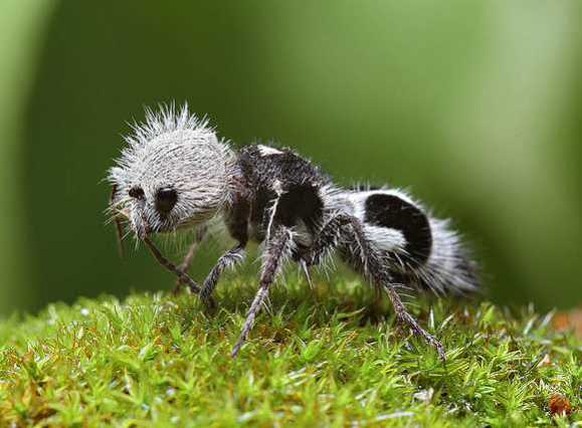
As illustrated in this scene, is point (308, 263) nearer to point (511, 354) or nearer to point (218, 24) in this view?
point (511, 354)

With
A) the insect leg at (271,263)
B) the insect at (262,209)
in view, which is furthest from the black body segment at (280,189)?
the insect leg at (271,263)

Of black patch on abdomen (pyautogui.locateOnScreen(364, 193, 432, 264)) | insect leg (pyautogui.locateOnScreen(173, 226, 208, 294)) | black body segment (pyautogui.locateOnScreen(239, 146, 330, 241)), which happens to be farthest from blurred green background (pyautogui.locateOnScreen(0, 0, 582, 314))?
black body segment (pyautogui.locateOnScreen(239, 146, 330, 241))

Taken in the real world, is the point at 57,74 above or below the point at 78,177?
above

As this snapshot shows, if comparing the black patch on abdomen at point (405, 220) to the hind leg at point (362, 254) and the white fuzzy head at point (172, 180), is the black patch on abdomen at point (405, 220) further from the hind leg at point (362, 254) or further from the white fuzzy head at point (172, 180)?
the white fuzzy head at point (172, 180)

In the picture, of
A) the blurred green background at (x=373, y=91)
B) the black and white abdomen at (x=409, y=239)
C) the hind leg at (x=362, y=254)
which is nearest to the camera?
the hind leg at (x=362, y=254)

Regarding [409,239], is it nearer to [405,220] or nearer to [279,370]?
[405,220]

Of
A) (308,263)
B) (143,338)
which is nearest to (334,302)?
(308,263)
